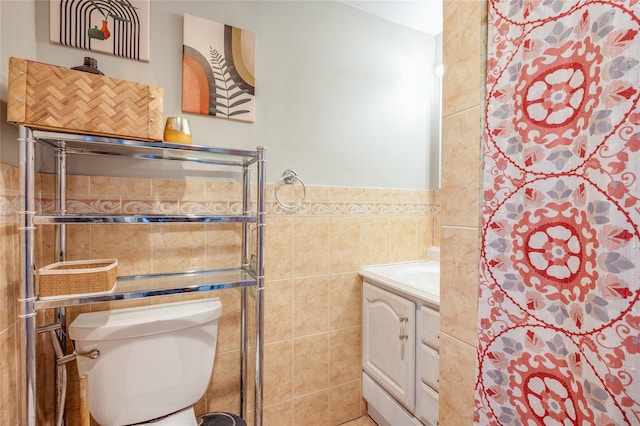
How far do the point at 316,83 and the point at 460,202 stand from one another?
1.10 metres

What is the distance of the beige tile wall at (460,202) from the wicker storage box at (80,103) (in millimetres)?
922

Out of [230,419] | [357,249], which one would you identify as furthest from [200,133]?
[230,419]

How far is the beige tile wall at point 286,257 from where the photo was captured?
44.9 inches

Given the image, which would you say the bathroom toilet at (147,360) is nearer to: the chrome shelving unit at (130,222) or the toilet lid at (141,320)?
the toilet lid at (141,320)

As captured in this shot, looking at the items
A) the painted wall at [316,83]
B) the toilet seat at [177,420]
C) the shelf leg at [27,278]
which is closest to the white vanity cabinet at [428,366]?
the painted wall at [316,83]

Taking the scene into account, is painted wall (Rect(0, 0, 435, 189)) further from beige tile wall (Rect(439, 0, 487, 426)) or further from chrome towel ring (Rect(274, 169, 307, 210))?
beige tile wall (Rect(439, 0, 487, 426))

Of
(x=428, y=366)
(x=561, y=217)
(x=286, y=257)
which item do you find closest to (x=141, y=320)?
(x=286, y=257)

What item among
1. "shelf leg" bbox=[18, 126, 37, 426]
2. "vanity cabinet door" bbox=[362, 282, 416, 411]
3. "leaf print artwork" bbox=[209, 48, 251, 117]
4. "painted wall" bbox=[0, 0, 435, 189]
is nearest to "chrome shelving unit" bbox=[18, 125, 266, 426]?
"shelf leg" bbox=[18, 126, 37, 426]

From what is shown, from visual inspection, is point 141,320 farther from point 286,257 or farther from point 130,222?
point 286,257

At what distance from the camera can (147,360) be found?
104 centimetres

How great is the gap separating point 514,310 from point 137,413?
1.26 meters

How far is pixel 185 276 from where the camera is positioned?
124cm

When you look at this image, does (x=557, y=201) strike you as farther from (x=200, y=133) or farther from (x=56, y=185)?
(x=56, y=185)

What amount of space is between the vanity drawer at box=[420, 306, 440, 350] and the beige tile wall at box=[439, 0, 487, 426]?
1.11 feet
